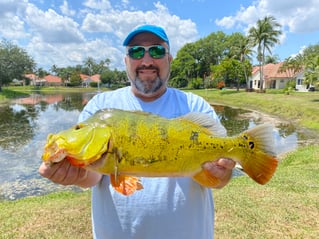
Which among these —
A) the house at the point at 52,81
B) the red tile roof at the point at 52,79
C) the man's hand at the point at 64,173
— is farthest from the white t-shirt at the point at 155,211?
the red tile roof at the point at 52,79

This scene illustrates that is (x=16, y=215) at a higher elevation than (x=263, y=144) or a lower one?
lower

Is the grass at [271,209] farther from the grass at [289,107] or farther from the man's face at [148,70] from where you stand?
the grass at [289,107]

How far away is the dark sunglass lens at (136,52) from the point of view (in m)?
2.55

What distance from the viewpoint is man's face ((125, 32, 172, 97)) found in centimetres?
252

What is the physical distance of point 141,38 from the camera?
264 cm

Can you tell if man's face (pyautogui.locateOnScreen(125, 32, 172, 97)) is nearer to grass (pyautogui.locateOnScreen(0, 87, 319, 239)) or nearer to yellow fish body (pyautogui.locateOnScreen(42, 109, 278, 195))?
yellow fish body (pyautogui.locateOnScreen(42, 109, 278, 195))

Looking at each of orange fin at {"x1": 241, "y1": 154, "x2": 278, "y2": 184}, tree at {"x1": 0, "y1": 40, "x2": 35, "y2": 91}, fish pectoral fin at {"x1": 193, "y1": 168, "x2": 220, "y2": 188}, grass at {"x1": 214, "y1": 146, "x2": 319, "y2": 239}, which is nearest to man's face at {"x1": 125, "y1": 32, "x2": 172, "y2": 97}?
fish pectoral fin at {"x1": 193, "y1": 168, "x2": 220, "y2": 188}

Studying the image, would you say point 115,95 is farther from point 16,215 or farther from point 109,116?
point 16,215

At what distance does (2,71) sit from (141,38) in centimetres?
6303

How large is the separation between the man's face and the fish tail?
873mm

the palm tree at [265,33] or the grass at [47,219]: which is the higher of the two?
the palm tree at [265,33]

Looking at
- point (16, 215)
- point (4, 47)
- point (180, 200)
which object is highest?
point (4, 47)

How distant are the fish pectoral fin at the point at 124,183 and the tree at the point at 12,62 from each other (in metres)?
63.5

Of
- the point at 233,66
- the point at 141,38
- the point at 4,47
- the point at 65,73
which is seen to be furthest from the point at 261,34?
the point at 65,73
